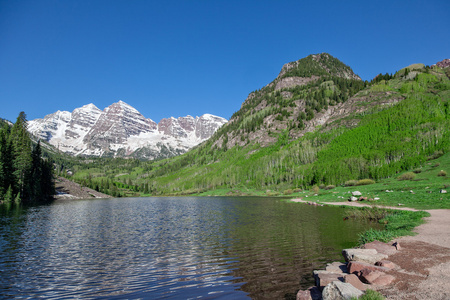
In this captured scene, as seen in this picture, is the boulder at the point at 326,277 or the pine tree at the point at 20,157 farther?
the pine tree at the point at 20,157

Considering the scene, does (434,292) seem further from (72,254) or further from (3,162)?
(3,162)

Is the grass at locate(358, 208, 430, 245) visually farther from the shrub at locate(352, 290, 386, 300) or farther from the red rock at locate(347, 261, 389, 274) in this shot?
the shrub at locate(352, 290, 386, 300)

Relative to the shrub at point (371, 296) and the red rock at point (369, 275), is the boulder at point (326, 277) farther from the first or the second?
the shrub at point (371, 296)

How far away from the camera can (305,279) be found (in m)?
15.6

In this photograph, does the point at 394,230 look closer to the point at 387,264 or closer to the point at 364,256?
the point at 364,256

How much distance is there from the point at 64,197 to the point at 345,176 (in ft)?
545

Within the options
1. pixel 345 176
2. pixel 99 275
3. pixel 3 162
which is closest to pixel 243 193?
pixel 345 176

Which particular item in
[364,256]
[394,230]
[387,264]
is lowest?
[394,230]

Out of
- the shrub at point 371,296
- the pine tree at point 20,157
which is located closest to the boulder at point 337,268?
the shrub at point 371,296

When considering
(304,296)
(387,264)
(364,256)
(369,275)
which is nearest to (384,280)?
(369,275)

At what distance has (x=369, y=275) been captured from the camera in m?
12.4

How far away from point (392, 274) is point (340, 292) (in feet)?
17.1

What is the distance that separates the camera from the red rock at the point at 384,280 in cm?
1205

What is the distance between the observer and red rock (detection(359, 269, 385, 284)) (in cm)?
1222
